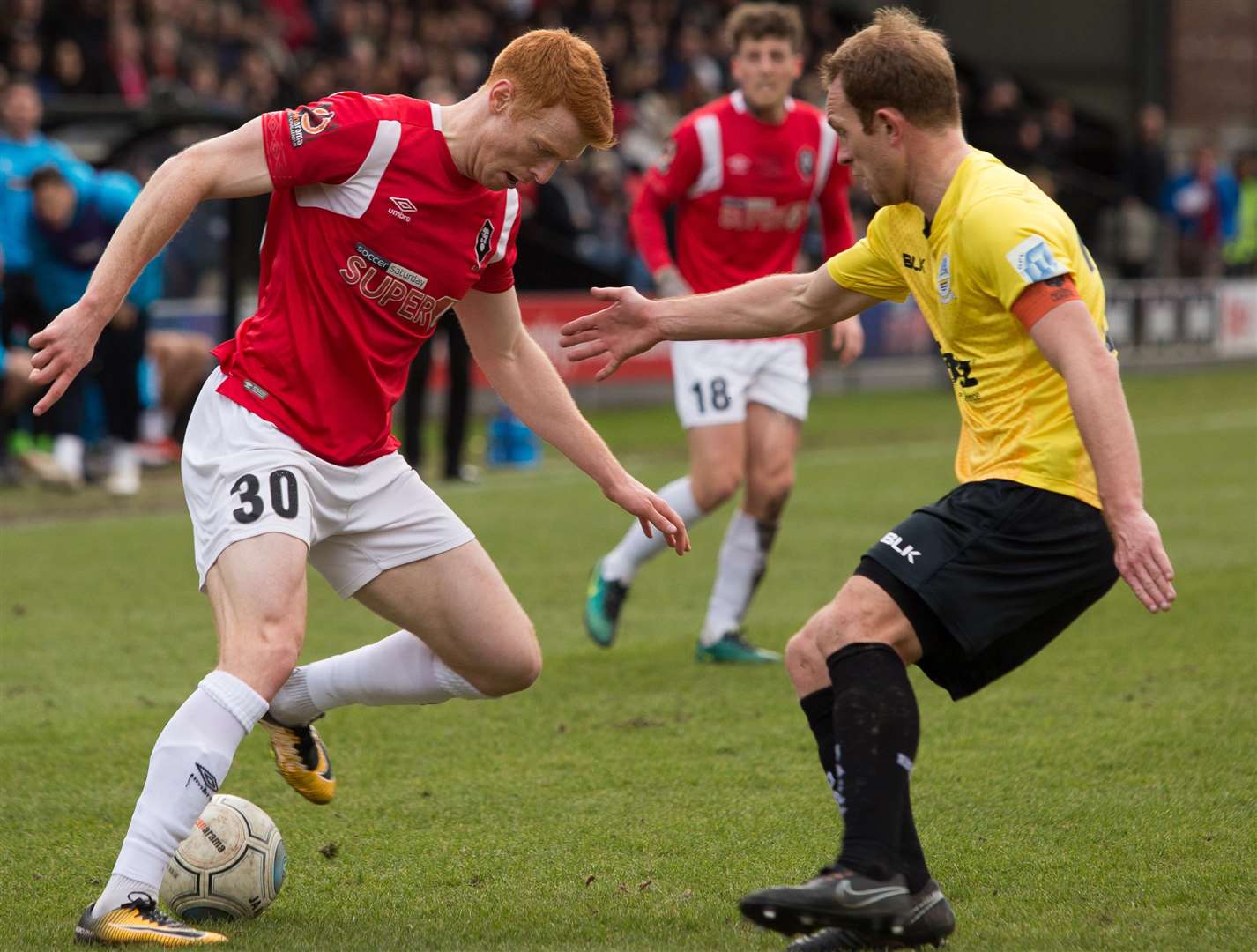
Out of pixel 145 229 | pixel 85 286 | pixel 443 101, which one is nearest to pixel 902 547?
pixel 145 229

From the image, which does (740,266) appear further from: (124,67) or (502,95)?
(124,67)

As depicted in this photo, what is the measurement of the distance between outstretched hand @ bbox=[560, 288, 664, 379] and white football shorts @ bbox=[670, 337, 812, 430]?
9.29 ft

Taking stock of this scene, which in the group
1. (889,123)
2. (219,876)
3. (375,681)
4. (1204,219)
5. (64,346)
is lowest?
(1204,219)

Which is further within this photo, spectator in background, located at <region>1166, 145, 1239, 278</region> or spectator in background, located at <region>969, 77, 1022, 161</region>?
spectator in background, located at <region>969, 77, 1022, 161</region>

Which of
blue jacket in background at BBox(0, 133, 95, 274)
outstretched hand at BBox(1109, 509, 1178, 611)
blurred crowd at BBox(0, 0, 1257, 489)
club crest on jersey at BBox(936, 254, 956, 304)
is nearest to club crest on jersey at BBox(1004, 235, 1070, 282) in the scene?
club crest on jersey at BBox(936, 254, 956, 304)

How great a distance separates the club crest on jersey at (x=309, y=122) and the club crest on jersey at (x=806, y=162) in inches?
154

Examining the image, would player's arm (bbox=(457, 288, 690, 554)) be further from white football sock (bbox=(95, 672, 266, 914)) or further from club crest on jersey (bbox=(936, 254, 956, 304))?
white football sock (bbox=(95, 672, 266, 914))

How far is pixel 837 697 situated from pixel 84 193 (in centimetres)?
1022

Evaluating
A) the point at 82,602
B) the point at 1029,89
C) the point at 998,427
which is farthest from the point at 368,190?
the point at 1029,89

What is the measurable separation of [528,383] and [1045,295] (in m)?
1.56

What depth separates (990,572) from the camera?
158 inches

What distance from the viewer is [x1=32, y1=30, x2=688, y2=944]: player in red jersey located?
4055mm

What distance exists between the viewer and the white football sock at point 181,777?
3.97 m

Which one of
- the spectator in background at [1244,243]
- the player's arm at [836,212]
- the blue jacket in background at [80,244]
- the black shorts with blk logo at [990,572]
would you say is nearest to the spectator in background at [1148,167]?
the spectator in background at [1244,243]
